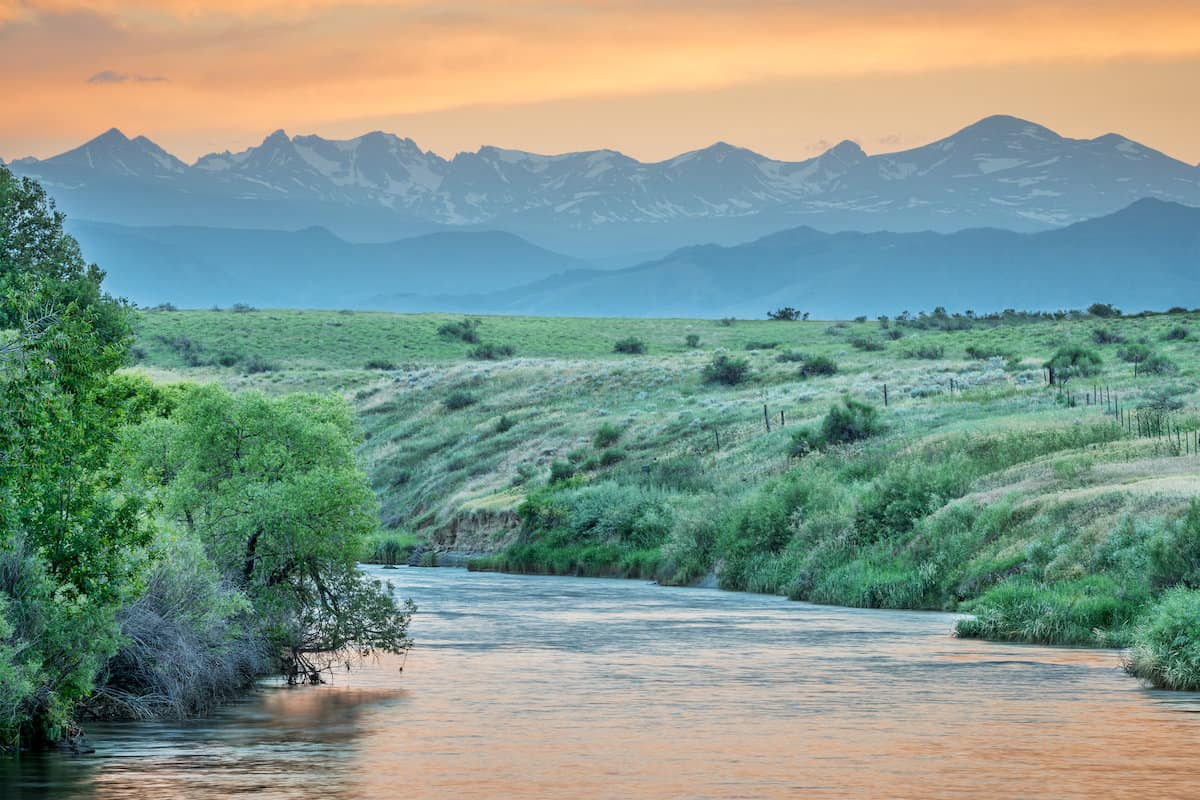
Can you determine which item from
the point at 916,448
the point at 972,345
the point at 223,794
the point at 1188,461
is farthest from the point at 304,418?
the point at 972,345

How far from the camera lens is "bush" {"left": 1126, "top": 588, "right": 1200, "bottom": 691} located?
1081 inches

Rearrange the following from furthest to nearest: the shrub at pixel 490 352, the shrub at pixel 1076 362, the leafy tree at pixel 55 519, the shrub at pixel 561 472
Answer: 1. the shrub at pixel 490 352
2. the shrub at pixel 1076 362
3. the shrub at pixel 561 472
4. the leafy tree at pixel 55 519

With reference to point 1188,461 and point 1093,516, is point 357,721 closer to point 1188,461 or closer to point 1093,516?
point 1093,516

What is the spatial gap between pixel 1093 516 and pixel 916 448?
1449cm

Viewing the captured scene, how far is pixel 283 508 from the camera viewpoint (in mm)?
28609

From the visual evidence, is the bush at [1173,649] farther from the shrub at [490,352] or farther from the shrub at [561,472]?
the shrub at [490,352]

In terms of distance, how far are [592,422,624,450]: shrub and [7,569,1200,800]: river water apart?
40.9 metres

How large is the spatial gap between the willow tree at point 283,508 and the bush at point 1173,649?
1302 cm

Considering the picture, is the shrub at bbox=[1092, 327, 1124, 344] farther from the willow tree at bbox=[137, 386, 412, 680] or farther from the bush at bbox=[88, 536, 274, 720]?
the bush at bbox=[88, 536, 274, 720]

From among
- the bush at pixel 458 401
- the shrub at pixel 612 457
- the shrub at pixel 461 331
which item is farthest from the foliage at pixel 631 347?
the shrub at pixel 612 457

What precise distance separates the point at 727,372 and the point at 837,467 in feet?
133

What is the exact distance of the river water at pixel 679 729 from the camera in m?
20.3

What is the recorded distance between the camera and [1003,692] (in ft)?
89.8

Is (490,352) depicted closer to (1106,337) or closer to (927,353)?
(927,353)
